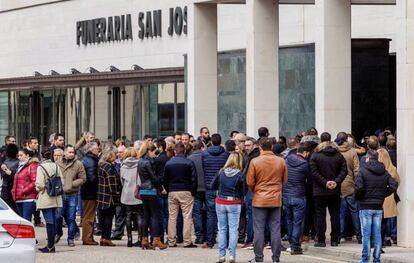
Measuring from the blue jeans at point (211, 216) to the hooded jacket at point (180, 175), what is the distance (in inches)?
10.9

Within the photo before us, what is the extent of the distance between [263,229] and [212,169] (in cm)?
296

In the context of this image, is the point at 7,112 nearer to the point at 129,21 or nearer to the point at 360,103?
the point at 129,21

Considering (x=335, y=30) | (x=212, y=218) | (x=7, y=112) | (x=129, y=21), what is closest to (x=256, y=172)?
(x=212, y=218)

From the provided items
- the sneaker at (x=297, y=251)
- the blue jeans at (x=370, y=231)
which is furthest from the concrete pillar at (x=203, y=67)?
the blue jeans at (x=370, y=231)

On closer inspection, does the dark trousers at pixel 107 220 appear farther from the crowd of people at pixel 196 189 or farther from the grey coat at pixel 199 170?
the grey coat at pixel 199 170

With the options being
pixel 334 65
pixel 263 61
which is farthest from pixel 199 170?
pixel 263 61

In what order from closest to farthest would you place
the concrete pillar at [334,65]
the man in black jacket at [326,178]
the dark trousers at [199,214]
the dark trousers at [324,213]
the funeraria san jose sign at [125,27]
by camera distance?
1. the man in black jacket at [326,178]
2. the dark trousers at [324,213]
3. the dark trousers at [199,214]
4. the concrete pillar at [334,65]
5. the funeraria san jose sign at [125,27]

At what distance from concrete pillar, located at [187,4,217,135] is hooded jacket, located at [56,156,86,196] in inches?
403

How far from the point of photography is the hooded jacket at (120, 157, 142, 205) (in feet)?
77.6

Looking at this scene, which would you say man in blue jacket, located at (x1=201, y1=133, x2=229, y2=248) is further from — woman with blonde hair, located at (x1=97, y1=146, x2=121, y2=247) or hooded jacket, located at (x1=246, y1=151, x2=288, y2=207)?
hooded jacket, located at (x1=246, y1=151, x2=288, y2=207)

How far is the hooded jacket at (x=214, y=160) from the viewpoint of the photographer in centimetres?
2312

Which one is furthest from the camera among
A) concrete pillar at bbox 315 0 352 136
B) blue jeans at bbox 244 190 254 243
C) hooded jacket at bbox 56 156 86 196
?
concrete pillar at bbox 315 0 352 136

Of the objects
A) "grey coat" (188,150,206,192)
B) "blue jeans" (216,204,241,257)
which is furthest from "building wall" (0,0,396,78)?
"blue jeans" (216,204,241,257)

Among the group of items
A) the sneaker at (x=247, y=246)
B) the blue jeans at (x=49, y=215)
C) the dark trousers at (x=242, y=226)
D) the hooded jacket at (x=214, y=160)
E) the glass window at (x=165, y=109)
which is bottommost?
the sneaker at (x=247, y=246)
